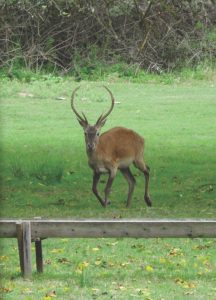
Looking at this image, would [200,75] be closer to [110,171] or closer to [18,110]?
[18,110]

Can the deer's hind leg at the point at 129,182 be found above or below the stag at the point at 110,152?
below

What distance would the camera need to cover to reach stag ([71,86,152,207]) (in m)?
14.0

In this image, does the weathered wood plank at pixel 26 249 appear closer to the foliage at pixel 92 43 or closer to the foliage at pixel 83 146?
the foliage at pixel 83 146

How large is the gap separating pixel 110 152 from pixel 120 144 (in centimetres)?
25

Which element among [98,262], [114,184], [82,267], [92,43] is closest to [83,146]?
[114,184]

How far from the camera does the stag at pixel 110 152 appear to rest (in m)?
14.0

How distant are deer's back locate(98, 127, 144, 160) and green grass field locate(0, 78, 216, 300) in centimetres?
76

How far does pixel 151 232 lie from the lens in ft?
30.1

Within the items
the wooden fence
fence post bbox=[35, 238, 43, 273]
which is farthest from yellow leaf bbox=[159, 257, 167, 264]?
fence post bbox=[35, 238, 43, 273]

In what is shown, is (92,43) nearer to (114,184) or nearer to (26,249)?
(114,184)

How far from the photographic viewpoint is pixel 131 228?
9.16m

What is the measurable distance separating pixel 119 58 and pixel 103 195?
47.4 ft

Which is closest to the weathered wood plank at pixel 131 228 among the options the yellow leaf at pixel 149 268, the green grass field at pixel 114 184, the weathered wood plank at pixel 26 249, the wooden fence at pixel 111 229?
the wooden fence at pixel 111 229

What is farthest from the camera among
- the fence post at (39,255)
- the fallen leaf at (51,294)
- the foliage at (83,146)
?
the foliage at (83,146)
